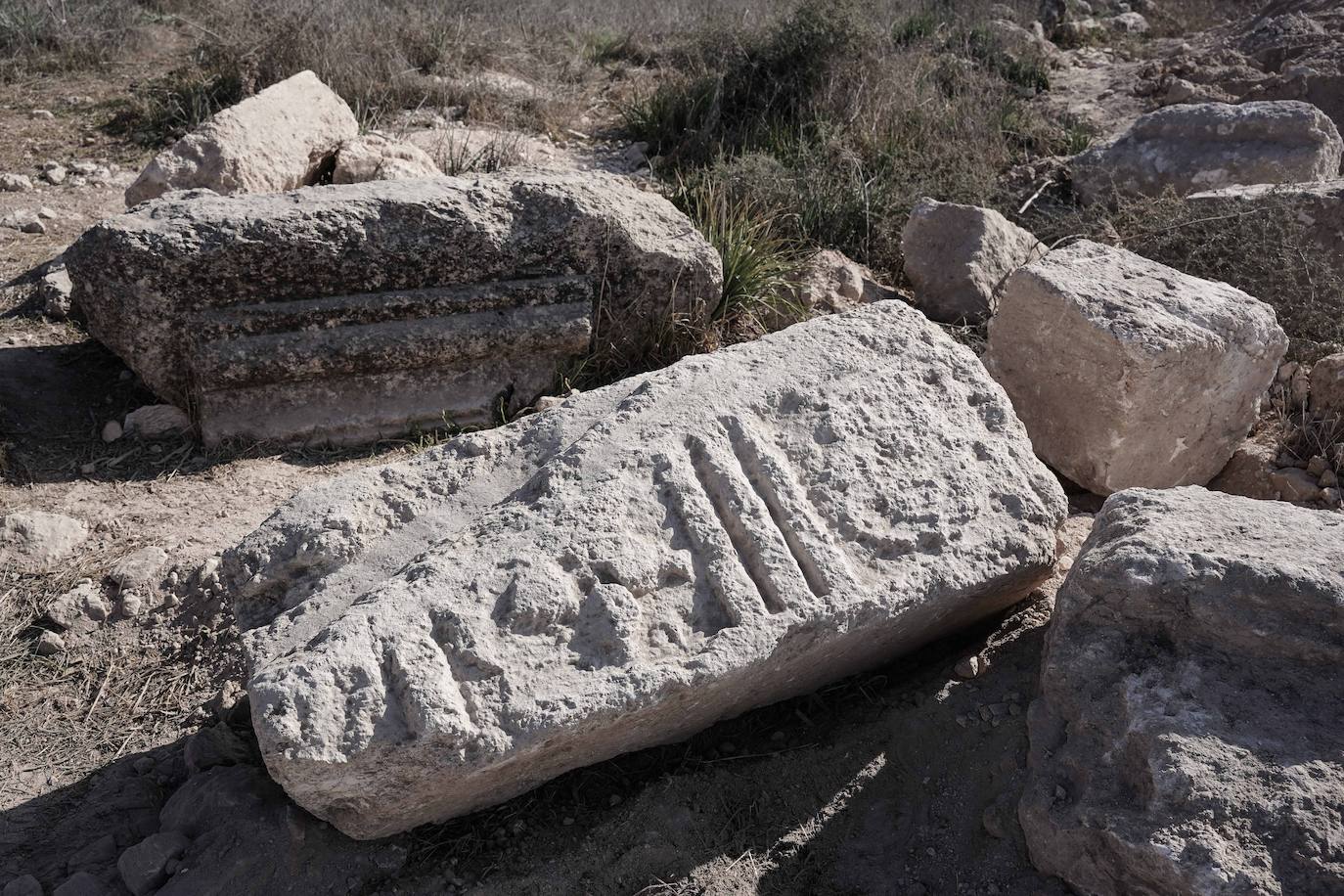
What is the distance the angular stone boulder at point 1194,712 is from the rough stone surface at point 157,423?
9.17ft

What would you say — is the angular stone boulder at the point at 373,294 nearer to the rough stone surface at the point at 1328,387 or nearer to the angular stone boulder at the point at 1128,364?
the angular stone boulder at the point at 1128,364

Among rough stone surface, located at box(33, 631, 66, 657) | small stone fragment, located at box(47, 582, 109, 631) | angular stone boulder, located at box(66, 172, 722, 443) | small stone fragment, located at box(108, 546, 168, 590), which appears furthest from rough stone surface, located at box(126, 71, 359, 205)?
rough stone surface, located at box(33, 631, 66, 657)

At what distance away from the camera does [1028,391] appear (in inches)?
132

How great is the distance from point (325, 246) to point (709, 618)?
1942 mm

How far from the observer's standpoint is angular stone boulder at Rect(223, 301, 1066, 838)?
6.57ft

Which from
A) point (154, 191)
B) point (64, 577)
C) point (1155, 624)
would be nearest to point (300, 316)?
point (64, 577)

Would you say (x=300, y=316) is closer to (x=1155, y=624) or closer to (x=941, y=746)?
(x=941, y=746)

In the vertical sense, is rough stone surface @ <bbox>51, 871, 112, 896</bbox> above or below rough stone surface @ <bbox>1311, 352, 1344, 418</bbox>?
below

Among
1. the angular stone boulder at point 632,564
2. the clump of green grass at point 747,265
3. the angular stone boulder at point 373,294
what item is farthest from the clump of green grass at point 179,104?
the angular stone boulder at point 632,564

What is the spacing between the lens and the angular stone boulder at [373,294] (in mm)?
3457

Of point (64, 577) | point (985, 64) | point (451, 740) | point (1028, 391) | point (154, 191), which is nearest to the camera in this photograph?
point (451, 740)

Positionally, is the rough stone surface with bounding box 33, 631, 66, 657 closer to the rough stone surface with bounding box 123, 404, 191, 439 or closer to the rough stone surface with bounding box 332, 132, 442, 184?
the rough stone surface with bounding box 123, 404, 191, 439

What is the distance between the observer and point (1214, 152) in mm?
5254

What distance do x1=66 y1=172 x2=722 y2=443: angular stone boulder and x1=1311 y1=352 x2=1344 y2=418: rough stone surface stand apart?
2082 millimetres
